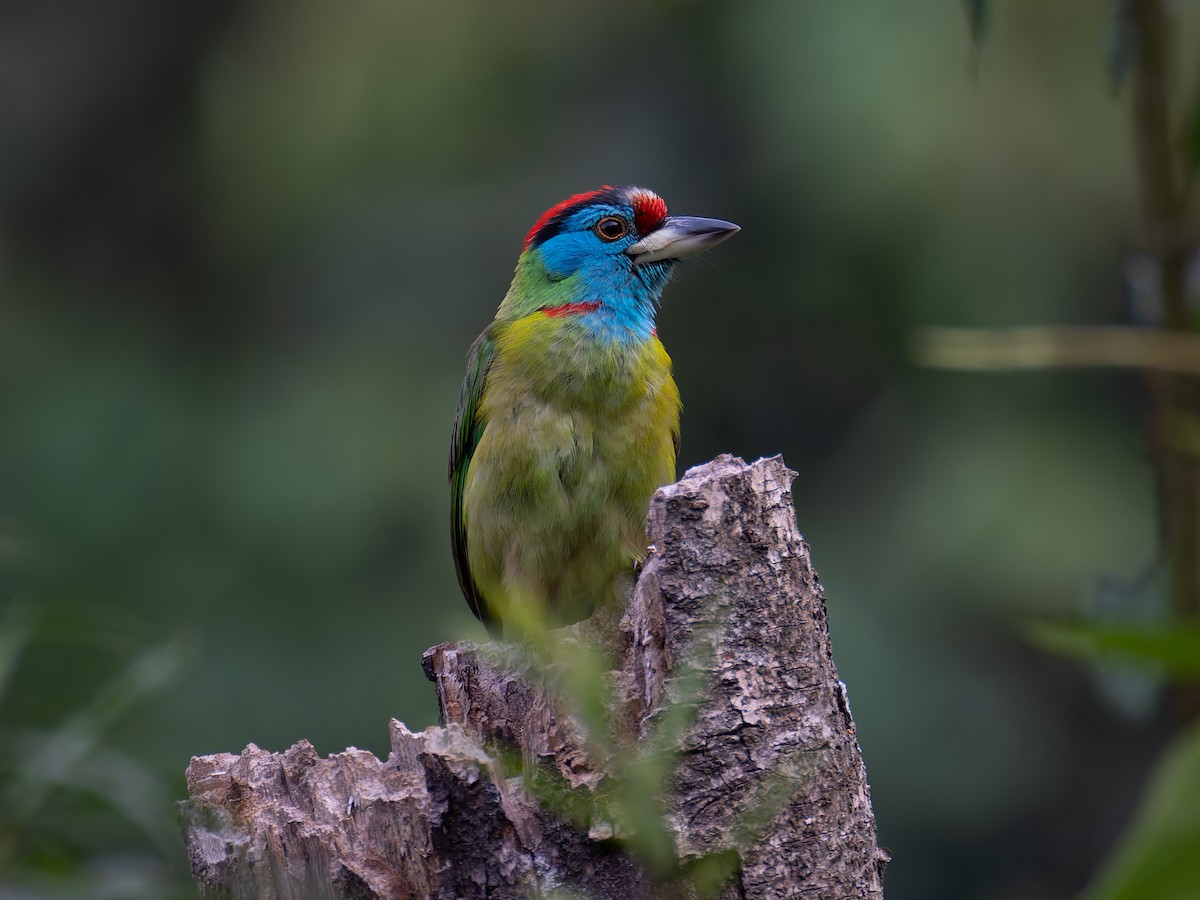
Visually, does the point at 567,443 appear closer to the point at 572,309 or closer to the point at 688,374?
the point at 572,309

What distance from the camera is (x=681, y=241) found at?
13.0 ft

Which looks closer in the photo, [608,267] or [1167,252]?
[1167,252]

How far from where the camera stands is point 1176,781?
822 mm

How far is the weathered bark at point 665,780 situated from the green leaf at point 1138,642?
2.93 feet

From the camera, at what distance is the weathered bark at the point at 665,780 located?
1914mm

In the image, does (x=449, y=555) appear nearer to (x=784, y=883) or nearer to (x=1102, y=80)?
(x=1102, y=80)

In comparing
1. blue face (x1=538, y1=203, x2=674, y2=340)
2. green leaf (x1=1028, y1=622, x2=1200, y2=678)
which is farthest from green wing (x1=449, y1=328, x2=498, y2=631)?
green leaf (x1=1028, y1=622, x2=1200, y2=678)

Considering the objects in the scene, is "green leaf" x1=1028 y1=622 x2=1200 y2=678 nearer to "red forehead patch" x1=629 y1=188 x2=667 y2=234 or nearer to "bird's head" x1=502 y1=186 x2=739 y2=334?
"bird's head" x1=502 y1=186 x2=739 y2=334

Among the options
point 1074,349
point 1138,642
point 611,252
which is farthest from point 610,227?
point 1138,642

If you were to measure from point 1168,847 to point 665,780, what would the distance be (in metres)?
1.14

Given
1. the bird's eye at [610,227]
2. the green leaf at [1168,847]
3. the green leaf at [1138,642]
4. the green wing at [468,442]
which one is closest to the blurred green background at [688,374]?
the green wing at [468,442]

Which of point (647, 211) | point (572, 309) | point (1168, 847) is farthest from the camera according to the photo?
point (647, 211)

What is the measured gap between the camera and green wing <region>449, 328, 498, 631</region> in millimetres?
3826

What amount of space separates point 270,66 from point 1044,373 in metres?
4.34
